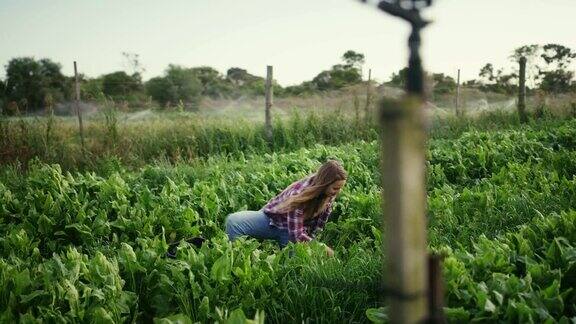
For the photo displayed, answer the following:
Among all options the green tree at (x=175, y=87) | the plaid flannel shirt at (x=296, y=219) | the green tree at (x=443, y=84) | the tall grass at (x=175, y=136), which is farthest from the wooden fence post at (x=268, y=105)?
the green tree at (x=175, y=87)

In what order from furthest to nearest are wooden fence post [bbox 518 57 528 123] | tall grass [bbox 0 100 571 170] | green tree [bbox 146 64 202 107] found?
green tree [bbox 146 64 202 107], wooden fence post [bbox 518 57 528 123], tall grass [bbox 0 100 571 170]

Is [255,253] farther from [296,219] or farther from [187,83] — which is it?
[187,83]

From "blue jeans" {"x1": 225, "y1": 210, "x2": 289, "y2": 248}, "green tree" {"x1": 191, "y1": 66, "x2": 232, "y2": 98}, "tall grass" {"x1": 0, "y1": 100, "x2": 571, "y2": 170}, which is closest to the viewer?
"blue jeans" {"x1": 225, "y1": 210, "x2": 289, "y2": 248}

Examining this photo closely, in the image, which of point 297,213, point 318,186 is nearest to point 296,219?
point 297,213

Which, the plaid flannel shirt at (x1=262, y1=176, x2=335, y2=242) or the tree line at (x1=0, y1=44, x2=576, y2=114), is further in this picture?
the tree line at (x1=0, y1=44, x2=576, y2=114)

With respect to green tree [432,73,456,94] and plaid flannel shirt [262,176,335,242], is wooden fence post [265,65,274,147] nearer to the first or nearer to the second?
plaid flannel shirt [262,176,335,242]

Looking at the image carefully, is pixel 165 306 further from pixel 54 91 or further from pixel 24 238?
pixel 54 91

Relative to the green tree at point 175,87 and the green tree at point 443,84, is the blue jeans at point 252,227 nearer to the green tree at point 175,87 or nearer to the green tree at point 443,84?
the green tree at point 443,84

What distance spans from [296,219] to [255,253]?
1.23m

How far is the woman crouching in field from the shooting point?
466cm

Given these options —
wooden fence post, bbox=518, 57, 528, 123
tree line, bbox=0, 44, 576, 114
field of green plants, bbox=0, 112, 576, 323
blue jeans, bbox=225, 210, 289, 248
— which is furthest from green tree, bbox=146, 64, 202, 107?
blue jeans, bbox=225, 210, 289, 248

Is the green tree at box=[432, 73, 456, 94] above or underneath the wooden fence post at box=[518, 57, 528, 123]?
above

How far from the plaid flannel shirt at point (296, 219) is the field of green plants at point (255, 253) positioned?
27 centimetres

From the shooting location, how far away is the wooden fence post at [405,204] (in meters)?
0.69
